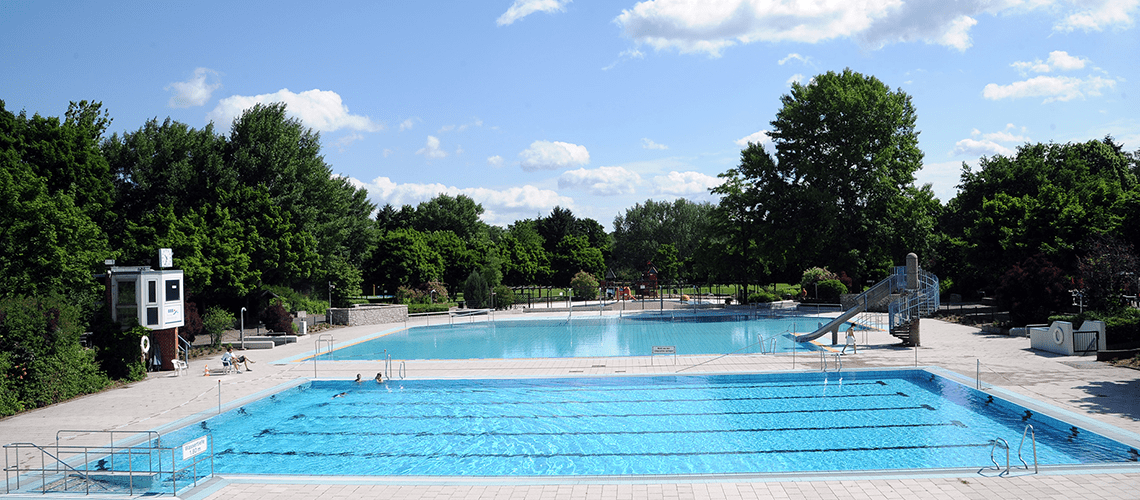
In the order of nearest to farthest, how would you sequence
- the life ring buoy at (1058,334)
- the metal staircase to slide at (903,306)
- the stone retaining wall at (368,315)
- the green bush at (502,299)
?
the life ring buoy at (1058,334) → the metal staircase to slide at (903,306) → the stone retaining wall at (368,315) → the green bush at (502,299)

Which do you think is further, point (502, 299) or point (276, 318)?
point (502, 299)

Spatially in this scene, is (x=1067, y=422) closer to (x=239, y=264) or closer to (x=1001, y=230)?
(x=1001, y=230)

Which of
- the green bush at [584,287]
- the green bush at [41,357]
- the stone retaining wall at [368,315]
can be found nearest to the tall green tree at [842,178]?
the green bush at [584,287]

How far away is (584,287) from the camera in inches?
2260

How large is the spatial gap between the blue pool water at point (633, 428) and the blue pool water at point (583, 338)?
5831 mm

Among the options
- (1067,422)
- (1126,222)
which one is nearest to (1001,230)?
(1126,222)

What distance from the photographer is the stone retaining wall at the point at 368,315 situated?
38438 mm

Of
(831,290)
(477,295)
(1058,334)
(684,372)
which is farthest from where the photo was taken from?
(477,295)

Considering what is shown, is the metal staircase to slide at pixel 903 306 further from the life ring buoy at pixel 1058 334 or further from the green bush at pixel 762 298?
the green bush at pixel 762 298

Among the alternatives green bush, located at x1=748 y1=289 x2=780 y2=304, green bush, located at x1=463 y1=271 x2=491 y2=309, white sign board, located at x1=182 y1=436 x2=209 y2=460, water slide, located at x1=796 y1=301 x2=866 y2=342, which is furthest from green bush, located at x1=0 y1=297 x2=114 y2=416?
green bush, located at x1=748 y1=289 x2=780 y2=304

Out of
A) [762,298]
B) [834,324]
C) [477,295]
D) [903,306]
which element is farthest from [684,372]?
[762,298]

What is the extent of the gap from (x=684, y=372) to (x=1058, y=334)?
1153 cm

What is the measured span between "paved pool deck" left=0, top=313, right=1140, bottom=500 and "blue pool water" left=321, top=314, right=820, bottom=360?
2.61 metres

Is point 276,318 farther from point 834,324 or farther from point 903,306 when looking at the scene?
point 903,306
